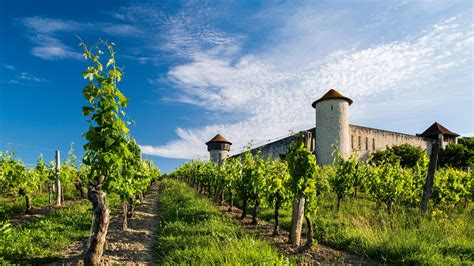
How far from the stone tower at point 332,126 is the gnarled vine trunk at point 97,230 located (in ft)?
83.6

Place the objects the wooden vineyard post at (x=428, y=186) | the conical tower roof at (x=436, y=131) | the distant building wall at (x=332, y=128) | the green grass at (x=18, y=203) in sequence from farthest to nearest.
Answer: the conical tower roof at (x=436, y=131)
the distant building wall at (x=332, y=128)
the green grass at (x=18, y=203)
the wooden vineyard post at (x=428, y=186)

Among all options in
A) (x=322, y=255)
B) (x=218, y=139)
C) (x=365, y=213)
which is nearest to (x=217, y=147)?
(x=218, y=139)

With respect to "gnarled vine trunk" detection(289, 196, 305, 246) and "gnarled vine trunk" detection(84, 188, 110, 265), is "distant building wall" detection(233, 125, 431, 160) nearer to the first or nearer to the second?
"gnarled vine trunk" detection(289, 196, 305, 246)

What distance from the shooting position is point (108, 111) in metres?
5.04

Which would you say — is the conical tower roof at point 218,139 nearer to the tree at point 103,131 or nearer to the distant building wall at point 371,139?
the distant building wall at point 371,139

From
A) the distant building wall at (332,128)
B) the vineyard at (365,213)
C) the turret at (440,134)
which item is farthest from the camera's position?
the turret at (440,134)

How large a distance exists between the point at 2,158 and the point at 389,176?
44.8ft

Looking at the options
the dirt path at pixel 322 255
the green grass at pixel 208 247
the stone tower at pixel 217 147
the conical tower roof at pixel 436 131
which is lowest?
the dirt path at pixel 322 255

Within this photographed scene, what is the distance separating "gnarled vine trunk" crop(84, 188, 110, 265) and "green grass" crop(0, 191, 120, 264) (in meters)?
1.13

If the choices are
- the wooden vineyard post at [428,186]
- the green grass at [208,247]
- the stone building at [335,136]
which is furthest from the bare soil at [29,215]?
the stone building at [335,136]

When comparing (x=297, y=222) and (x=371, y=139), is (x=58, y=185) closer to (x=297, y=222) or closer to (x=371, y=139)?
(x=297, y=222)

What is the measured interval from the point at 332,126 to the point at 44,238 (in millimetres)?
25982

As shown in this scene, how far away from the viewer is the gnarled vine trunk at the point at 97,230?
4691mm

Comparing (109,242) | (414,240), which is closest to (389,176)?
(414,240)
